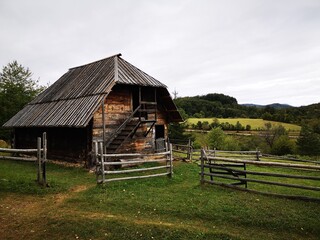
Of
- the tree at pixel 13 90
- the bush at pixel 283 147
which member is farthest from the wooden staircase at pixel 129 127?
the bush at pixel 283 147

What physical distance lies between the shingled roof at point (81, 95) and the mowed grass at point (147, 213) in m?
5.30

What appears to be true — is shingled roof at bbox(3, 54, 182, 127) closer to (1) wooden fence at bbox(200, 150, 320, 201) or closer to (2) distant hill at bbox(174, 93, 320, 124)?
(1) wooden fence at bbox(200, 150, 320, 201)

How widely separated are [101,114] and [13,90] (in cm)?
2189

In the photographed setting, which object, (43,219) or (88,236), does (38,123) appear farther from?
(88,236)

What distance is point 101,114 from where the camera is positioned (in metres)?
15.9

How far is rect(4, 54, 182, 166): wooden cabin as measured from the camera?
15.5 meters

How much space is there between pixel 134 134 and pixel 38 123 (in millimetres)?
6650

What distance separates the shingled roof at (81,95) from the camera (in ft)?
50.0

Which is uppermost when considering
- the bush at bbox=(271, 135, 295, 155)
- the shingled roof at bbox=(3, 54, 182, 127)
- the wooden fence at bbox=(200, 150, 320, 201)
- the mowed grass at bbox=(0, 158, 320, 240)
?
the shingled roof at bbox=(3, 54, 182, 127)

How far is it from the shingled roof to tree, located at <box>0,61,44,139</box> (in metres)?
10.7

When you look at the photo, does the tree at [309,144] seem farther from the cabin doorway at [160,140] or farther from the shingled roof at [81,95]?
the cabin doorway at [160,140]

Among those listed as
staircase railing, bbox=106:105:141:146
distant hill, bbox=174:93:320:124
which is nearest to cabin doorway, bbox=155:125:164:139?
staircase railing, bbox=106:105:141:146

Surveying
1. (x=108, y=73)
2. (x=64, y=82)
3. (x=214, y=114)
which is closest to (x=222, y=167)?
(x=108, y=73)

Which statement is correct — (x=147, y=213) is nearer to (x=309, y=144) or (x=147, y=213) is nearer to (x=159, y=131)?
(x=159, y=131)
